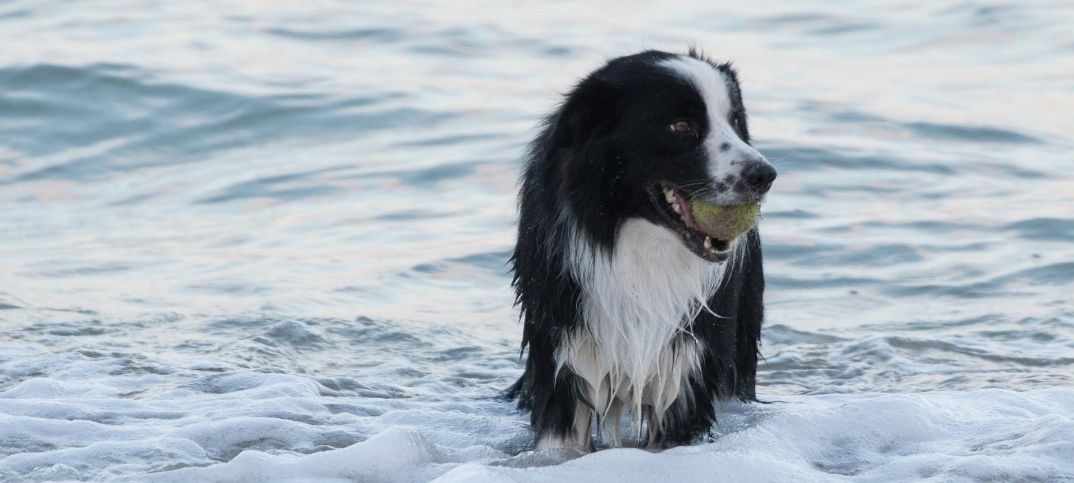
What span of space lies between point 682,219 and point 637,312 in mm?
324

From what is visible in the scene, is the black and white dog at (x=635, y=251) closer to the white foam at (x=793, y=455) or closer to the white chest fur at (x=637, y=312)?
the white chest fur at (x=637, y=312)

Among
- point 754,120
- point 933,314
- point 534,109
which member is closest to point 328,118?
point 534,109

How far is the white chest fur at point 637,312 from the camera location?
4203 millimetres

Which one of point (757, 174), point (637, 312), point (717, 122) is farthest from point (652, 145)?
point (637, 312)

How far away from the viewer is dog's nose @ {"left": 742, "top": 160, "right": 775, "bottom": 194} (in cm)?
395

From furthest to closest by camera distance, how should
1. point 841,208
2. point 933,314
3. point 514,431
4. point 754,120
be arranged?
point 754,120 < point 841,208 < point 933,314 < point 514,431

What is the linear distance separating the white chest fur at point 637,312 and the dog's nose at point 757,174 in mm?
308

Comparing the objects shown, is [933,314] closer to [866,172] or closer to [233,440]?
[866,172]

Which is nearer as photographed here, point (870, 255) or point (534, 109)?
point (870, 255)

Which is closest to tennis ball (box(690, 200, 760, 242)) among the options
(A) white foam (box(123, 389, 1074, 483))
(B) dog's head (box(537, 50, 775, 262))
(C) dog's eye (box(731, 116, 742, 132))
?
(B) dog's head (box(537, 50, 775, 262))

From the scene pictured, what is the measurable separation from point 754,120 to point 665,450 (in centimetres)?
583

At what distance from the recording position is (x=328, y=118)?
33.4ft

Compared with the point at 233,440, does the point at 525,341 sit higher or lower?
higher

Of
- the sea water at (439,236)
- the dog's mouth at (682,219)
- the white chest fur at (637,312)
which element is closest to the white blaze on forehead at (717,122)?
the dog's mouth at (682,219)
